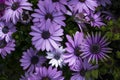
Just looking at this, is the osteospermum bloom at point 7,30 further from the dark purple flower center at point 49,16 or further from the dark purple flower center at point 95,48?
the dark purple flower center at point 95,48

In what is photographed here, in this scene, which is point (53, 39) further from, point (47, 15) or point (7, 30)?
point (7, 30)

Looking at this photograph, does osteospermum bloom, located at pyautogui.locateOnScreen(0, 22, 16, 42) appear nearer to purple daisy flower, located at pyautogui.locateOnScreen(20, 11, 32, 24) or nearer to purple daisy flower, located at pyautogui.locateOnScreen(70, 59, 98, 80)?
purple daisy flower, located at pyautogui.locateOnScreen(20, 11, 32, 24)

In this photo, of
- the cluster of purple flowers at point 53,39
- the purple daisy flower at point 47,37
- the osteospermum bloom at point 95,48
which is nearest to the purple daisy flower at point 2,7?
the cluster of purple flowers at point 53,39

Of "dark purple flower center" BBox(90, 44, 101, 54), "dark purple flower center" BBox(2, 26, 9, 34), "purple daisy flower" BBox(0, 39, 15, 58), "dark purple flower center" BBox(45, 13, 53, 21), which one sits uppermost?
"dark purple flower center" BBox(45, 13, 53, 21)

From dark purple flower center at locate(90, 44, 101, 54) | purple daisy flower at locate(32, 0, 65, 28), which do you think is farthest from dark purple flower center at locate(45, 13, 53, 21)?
dark purple flower center at locate(90, 44, 101, 54)

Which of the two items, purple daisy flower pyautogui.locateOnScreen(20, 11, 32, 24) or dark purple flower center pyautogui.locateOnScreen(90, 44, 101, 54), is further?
purple daisy flower pyautogui.locateOnScreen(20, 11, 32, 24)
